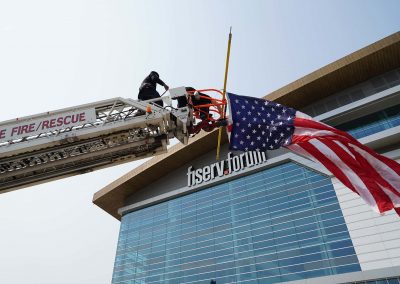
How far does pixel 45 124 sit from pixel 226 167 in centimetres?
2404

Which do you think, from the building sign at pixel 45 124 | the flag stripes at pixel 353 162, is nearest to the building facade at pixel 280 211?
the flag stripes at pixel 353 162

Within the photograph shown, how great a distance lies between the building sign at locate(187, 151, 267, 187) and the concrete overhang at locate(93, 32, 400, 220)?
2.34 meters

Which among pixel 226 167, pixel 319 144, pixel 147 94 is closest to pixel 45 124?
pixel 147 94

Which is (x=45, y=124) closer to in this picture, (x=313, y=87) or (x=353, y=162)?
(x=353, y=162)

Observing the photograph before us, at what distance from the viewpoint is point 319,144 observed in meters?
8.59

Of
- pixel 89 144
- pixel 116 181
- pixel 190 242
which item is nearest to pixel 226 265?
pixel 190 242

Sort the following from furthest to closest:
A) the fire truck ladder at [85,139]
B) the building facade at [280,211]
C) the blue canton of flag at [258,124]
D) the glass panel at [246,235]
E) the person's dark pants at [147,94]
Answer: the glass panel at [246,235] → the building facade at [280,211] → the person's dark pants at [147,94] → the blue canton of flag at [258,124] → the fire truck ladder at [85,139]

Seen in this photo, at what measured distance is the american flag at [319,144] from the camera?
7711mm

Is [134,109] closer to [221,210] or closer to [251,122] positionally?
[251,122]

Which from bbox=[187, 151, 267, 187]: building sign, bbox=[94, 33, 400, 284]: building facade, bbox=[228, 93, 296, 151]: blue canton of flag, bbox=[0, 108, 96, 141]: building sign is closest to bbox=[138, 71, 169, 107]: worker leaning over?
bbox=[0, 108, 96, 141]: building sign

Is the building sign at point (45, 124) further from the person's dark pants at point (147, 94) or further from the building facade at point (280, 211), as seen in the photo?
the building facade at point (280, 211)

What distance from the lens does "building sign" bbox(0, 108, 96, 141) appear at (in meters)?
7.72

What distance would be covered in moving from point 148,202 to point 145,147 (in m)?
28.3

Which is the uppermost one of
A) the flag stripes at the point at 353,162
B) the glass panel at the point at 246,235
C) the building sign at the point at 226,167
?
the building sign at the point at 226,167
